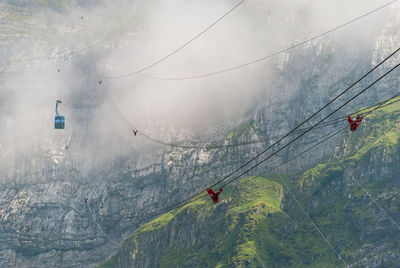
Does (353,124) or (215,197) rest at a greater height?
(353,124)
